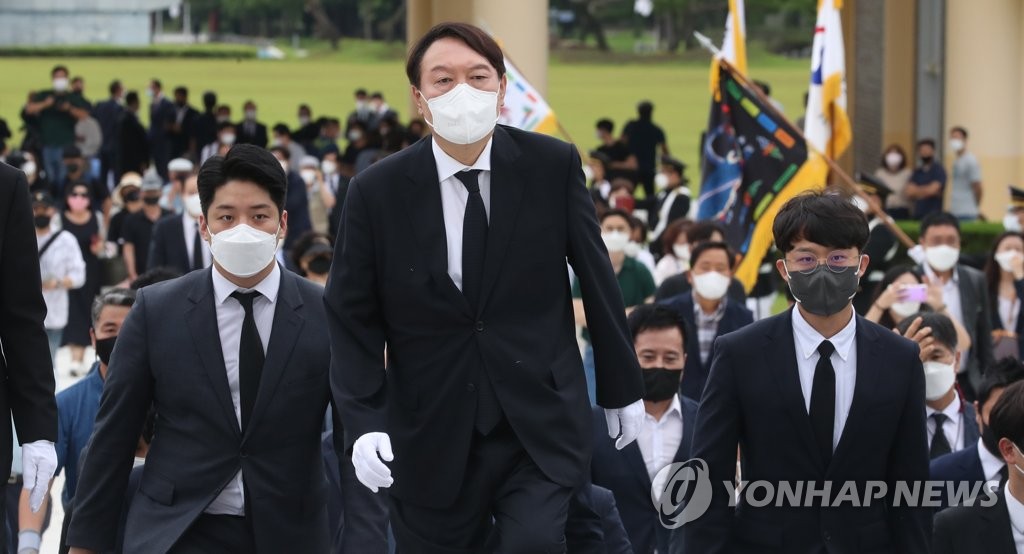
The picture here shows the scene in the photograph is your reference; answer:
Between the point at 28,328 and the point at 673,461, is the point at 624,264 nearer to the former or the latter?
the point at 673,461

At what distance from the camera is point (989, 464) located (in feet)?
23.8

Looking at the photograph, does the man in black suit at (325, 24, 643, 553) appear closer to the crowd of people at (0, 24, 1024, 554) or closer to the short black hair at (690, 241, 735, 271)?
the crowd of people at (0, 24, 1024, 554)

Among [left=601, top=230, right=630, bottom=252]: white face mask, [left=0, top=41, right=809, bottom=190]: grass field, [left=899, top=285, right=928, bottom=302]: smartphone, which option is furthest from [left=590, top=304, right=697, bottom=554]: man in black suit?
[left=0, top=41, right=809, bottom=190]: grass field

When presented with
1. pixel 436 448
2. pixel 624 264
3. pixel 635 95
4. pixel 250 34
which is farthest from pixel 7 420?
pixel 250 34

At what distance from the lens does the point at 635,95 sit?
79.9m

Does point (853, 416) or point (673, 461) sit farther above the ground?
point (853, 416)

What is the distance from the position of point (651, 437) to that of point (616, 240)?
6.15 m

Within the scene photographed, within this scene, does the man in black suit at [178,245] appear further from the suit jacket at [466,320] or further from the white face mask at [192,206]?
the suit jacket at [466,320]

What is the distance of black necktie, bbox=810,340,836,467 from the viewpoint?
5.62 m

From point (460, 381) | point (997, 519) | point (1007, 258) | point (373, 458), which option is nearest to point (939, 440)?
point (997, 519)

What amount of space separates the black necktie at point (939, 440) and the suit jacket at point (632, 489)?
54.3 inches

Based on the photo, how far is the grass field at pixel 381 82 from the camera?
72625 millimetres

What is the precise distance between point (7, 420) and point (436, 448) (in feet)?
4.59

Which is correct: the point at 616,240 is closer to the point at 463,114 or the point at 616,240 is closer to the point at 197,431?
the point at 197,431
